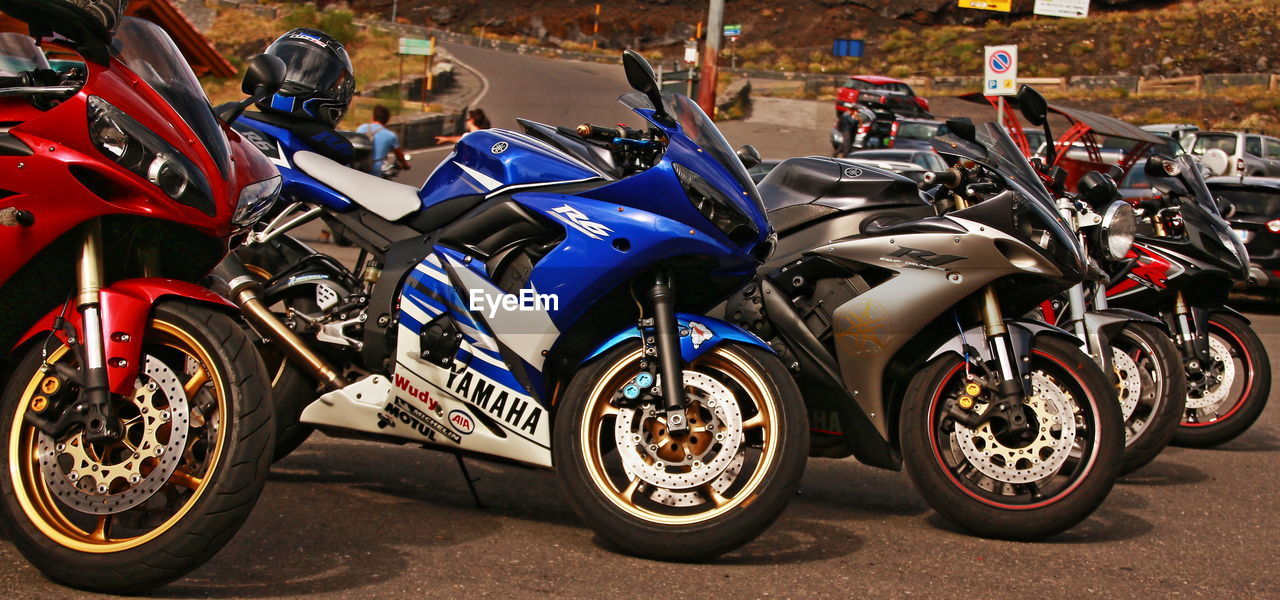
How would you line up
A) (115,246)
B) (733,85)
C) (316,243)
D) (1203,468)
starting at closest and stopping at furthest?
(115,246) < (1203,468) < (316,243) < (733,85)

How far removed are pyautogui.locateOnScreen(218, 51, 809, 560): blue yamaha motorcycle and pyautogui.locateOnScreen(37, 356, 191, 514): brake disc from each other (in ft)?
3.03

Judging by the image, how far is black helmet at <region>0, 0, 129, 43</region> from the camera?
11.6ft

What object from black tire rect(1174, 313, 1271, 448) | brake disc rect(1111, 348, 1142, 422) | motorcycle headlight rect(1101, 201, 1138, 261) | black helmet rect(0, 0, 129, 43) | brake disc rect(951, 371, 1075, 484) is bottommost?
black tire rect(1174, 313, 1271, 448)

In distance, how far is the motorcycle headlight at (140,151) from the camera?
3668mm

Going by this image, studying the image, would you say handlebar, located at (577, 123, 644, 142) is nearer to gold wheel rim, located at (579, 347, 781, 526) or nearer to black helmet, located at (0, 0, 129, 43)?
gold wheel rim, located at (579, 347, 781, 526)

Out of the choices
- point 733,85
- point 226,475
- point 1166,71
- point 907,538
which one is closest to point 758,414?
point 907,538

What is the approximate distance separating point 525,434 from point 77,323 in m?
1.47

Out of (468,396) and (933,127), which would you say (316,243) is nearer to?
(468,396)

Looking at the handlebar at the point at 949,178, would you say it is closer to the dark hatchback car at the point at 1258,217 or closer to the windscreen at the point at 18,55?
the windscreen at the point at 18,55

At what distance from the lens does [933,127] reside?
28812 millimetres

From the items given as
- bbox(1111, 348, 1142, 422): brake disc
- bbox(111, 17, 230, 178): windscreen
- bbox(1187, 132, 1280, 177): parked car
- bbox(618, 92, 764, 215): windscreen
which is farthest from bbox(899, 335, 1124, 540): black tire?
bbox(1187, 132, 1280, 177): parked car

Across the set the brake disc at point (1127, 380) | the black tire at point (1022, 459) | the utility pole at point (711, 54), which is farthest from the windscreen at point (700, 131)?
the utility pole at point (711, 54)

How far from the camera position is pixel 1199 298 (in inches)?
291

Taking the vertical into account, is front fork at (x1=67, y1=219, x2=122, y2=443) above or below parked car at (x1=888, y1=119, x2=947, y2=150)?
above
